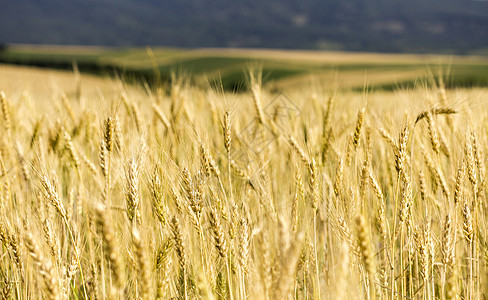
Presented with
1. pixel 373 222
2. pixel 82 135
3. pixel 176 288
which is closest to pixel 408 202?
pixel 373 222

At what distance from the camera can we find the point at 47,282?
91cm

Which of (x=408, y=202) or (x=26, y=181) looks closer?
(x=408, y=202)

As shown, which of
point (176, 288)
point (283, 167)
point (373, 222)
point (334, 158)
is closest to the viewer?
point (176, 288)

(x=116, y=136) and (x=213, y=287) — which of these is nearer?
(x=213, y=287)

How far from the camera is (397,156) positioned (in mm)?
1351

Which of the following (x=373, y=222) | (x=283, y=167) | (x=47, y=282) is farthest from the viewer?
(x=283, y=167)

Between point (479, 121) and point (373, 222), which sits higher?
point (479, 121)

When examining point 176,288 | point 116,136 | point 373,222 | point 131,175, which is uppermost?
point 116,136

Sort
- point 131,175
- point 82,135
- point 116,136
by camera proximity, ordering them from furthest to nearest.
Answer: point 82,135, point 116,136, point 131,175

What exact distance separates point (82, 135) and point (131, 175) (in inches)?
61.2

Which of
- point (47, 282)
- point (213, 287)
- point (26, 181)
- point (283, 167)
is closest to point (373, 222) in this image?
point (283, 167)

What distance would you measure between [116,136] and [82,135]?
107 cm

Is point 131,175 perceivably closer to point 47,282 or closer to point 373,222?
point 47,282

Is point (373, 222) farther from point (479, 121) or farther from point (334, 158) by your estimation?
point (479, 121)
